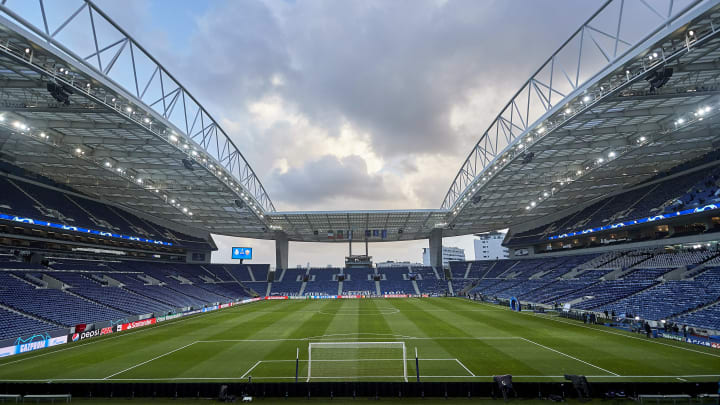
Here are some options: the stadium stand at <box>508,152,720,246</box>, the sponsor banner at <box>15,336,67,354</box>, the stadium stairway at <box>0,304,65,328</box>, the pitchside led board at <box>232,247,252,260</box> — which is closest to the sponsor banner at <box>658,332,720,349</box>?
the stadium stand at <box>508,152,720,246</box>

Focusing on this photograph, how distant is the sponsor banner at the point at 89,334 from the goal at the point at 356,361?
1861 cm

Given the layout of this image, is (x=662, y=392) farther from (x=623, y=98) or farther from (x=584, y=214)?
(x=584, y=214)

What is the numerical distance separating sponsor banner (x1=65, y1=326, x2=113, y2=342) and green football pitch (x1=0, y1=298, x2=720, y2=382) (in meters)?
0.94

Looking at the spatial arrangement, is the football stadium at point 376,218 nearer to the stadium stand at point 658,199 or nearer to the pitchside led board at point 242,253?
the stadium stand at point 658,199

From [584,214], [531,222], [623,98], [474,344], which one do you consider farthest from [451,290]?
[623,98]

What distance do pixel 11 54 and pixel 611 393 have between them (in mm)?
27987

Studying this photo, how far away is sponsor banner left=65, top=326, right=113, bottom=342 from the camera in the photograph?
2438 centimetres

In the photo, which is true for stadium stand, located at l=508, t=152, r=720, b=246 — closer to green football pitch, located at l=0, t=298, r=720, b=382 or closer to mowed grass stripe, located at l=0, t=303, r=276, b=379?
green football pitch, located at l=0, t=298, r=720, b=382

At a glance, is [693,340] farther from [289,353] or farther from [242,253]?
[242,253]

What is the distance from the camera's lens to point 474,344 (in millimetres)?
21031

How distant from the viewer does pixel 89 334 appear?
84.3 feet

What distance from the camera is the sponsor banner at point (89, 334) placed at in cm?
2438

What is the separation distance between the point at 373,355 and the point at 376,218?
40.4 meters

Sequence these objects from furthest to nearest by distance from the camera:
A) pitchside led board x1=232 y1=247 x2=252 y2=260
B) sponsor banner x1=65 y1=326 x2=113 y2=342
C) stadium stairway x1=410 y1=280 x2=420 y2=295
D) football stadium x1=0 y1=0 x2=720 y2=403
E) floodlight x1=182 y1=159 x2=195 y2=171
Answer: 1. stadium stairway x1=410 y1=280 x2=420 y2=295
2. pitchside led board x1=232 y1=247 x2=252 y2=260
3. floodlight x1=182 y1=159 x2=195 y2=171
4. sponsor banner x1=65 y1=326 x2=113 y2=342
5. football stadium x1=0 y1=0 x2=720 y2=403
